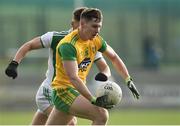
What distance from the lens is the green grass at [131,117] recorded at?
2255 centimetres

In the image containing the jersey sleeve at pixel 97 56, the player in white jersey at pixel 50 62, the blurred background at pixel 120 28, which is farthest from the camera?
the blurred background at pixel 120 28

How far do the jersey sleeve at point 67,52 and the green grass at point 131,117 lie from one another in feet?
34.4

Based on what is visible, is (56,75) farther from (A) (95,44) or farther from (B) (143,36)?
(B) (143,36)

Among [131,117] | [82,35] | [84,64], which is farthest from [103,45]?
[131,117]

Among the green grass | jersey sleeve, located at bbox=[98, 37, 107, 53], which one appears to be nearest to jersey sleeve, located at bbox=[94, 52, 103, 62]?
jersey sleeve, located at bbox=[98, 37, 107, 53]

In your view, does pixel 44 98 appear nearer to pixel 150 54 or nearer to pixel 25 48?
pixel 25 48

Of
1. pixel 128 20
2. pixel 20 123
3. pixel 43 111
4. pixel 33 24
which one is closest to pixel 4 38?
pixel 33 24

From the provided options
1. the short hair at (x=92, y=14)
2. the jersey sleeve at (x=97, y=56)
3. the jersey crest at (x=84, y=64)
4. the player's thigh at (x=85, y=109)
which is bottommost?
the player's thigh at (x=85, y=109)

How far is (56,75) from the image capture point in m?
11.9

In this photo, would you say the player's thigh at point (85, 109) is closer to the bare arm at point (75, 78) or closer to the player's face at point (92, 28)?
the bare arm at point (75, 78)

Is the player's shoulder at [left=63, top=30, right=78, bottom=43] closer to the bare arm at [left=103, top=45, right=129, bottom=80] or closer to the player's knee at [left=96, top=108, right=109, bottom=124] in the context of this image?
the bare arm at [left=103, top=45, right=129, bottom=80]

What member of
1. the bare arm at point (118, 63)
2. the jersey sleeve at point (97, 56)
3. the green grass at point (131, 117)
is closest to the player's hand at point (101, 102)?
the bare arm at point (118, 63)

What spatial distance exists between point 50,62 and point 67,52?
1.44 meters

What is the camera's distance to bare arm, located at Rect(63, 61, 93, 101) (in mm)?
11281
